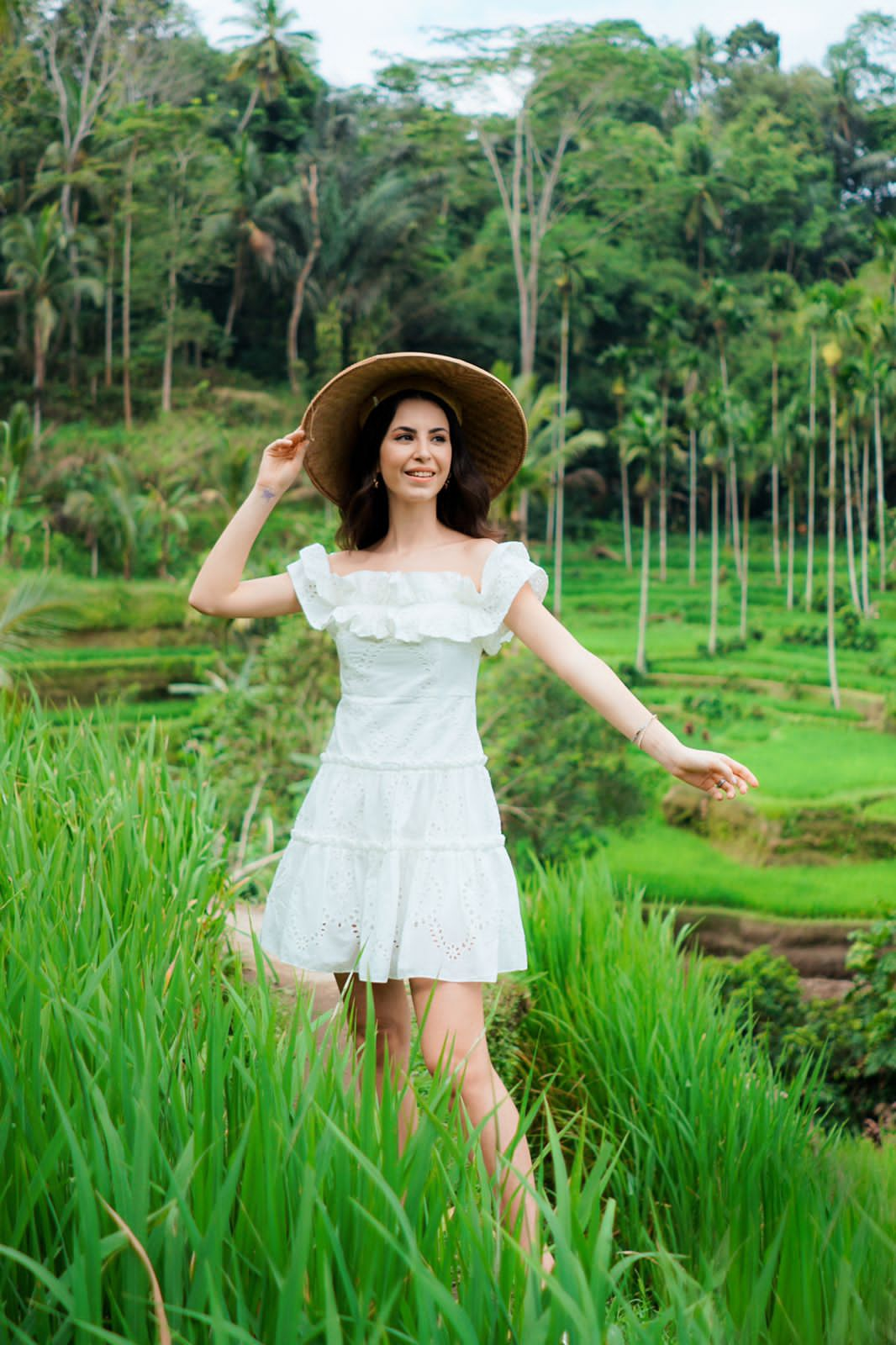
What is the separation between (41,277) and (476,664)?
8.96m

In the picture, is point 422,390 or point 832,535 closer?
point 422,390

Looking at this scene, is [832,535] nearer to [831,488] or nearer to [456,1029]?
[831,488]

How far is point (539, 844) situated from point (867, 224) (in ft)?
15.3

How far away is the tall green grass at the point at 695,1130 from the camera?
108 centimetres

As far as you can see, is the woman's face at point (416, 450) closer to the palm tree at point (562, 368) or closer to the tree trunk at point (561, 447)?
the tree trunk at point (561, 447)

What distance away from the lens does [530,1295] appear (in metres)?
0.83

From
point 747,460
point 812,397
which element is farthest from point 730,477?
point 812,397

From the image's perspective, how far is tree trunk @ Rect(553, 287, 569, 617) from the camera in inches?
354

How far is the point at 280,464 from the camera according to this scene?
62.1 inches

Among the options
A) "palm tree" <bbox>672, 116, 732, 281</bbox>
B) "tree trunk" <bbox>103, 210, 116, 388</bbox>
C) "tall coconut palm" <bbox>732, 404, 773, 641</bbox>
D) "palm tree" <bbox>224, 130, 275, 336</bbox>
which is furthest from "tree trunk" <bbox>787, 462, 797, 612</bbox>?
"tree trunk" <bbox>103, 210, 116, 388</bbox>

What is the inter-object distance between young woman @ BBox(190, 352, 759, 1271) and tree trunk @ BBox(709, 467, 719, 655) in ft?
21.6

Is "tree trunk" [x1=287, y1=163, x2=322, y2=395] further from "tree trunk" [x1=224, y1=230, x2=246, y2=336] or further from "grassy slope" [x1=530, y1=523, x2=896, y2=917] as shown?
"grassy slope" [x1=530, y1=523, x2=896, y2=917]

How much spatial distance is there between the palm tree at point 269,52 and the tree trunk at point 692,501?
4.24 m

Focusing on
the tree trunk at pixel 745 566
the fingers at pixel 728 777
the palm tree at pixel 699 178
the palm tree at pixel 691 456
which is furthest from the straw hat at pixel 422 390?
the palm tree at pixel 699 178
